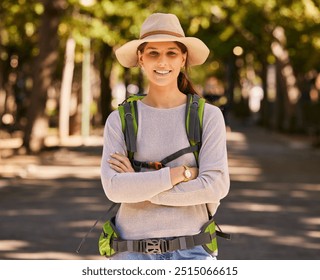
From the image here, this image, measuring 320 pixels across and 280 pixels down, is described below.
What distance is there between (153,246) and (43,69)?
28.0 metres

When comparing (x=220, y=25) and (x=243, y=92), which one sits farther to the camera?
(x=243, y=92)

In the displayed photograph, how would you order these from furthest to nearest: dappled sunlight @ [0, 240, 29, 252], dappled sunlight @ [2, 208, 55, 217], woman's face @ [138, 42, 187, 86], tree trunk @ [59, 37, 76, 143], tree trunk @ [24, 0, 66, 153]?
tree trunk @ [59, 37, 76, 143] → tree trunk @ [24, 0, 66, 153] → dappled sunlight @ [2, 208, 55, 217] → dappled sunlight @ [0, 240, 29, 252] → woman's face @ [138, 42, 187, 86]

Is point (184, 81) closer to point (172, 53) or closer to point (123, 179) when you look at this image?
point (172, 53)

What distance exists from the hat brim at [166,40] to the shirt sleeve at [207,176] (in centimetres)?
24

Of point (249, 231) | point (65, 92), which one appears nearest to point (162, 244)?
point (249, 231)

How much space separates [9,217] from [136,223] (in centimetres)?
1132

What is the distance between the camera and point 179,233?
4535 millimetres

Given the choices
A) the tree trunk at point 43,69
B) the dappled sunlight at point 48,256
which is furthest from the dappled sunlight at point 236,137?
the dappled sunlight at point 48,256

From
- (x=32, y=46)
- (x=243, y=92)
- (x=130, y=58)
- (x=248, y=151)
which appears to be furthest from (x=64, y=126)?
(x=243, y=92)

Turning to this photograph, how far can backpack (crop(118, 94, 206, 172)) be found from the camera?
14.8ft

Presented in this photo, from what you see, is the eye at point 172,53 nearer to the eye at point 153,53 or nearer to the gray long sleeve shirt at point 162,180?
the eye at point 153,53

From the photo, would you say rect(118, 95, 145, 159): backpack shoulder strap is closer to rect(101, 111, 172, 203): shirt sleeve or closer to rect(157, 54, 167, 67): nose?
rect(101, 111, 172, 203): shirt sleeve

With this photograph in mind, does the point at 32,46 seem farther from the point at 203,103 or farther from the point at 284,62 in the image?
the point at 203,103

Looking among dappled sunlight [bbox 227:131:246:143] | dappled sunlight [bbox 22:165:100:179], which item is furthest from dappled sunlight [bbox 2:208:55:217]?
dappled sunlight [bbox 227:131:246:143]
